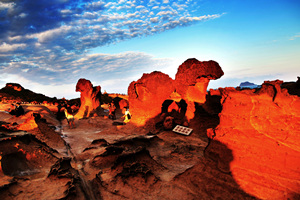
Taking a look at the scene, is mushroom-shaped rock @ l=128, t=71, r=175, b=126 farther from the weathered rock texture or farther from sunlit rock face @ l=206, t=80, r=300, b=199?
sunlit rock face @ l=206, t=80, r=300, b=199

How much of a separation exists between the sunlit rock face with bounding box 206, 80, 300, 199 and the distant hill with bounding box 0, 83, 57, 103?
24594 millimetres

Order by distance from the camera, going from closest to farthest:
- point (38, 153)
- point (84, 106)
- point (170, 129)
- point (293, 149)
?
point (293, 149) < point (38, 153) < point (170, 129) < point (84, 106)

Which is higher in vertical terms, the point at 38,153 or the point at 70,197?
the point at 38,153

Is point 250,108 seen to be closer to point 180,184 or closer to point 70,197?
point 180,184

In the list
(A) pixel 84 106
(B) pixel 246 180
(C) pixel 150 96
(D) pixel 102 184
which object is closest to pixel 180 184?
(B) pixel 246 180

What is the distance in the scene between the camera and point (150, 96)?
31.6 ft

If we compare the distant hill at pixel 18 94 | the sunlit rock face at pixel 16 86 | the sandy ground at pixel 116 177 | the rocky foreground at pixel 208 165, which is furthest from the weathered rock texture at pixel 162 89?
the sunlit rock face at pixel 16 86

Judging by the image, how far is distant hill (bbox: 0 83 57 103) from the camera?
798 inches

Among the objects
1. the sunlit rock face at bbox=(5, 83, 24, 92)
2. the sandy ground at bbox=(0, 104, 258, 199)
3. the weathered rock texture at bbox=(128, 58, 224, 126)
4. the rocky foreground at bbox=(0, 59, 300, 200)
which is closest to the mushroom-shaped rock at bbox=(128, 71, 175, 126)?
the weathered rock texture at bbox=(128, 58, 224, 126)

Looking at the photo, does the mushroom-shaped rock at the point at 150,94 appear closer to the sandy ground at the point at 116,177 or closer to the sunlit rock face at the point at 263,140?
the sandy ground at the point at 116,177

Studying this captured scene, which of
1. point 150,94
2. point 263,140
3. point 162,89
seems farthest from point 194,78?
point 263,140

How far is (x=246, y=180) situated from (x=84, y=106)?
1565 cm

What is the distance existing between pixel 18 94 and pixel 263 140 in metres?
27.2

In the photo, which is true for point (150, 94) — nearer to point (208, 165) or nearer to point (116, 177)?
point (116, 177)
